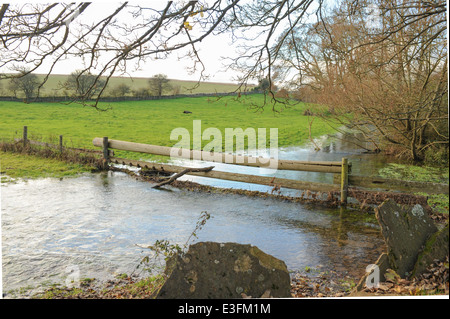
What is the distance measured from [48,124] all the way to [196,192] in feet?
41.4

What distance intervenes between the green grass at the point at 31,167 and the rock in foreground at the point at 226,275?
10.2 metres

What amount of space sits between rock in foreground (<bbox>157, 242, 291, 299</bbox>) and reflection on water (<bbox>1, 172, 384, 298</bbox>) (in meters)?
2.32

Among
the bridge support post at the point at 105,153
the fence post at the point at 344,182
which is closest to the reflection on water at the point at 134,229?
the fence post at the point at 344,182

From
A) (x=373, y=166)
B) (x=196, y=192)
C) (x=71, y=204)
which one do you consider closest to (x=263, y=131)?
(x=373, y=166)

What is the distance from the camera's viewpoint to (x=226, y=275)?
361 cm

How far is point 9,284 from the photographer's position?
5195 millimetres

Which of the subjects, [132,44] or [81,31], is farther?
[81,31]

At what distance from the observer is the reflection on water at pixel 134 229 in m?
5.99

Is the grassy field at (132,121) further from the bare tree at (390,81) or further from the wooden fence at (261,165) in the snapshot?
the wooden fence at (261,165)

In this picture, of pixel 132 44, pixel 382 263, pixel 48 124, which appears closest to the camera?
pixel 382 263

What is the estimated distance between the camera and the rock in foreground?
359 cm

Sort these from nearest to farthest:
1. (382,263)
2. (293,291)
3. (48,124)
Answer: (382,263)
(293,291)
(48,124)

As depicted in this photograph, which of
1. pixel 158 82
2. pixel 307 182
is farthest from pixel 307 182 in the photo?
pixel 158 82
